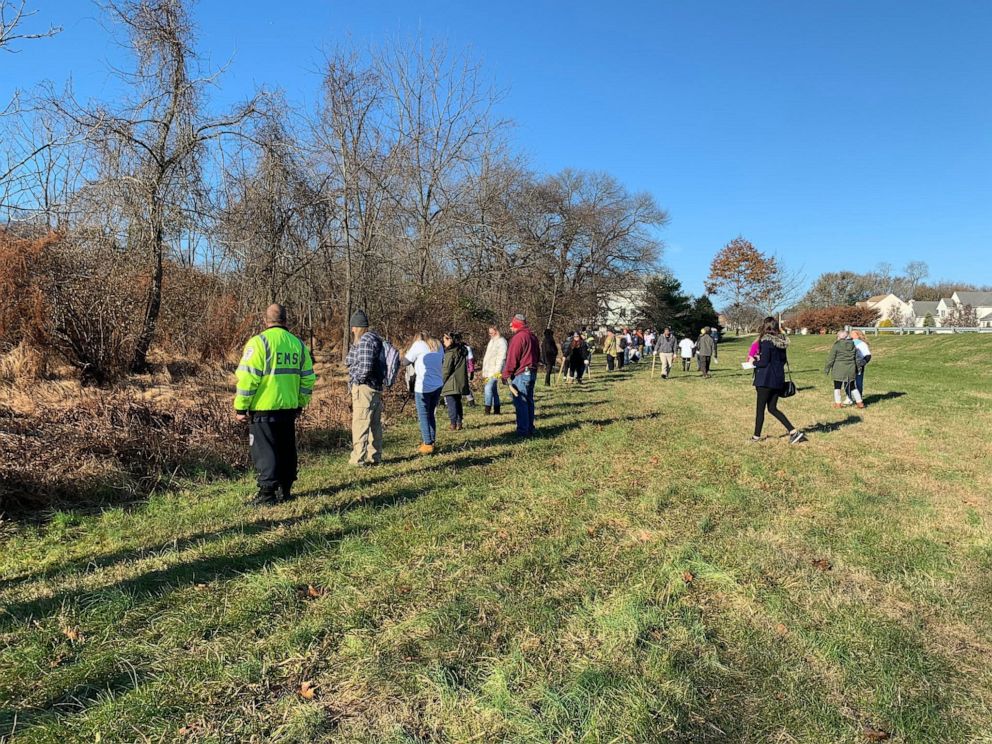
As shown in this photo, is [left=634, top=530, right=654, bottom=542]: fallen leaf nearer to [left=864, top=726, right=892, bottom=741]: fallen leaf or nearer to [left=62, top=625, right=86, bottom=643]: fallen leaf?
[left=864, top=726, right=892, bottom=741]: fallen leaf

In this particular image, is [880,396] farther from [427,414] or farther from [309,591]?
[309,591]

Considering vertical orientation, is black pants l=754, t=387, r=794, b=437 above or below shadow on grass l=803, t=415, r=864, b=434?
above

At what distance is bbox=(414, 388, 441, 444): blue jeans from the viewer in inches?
295

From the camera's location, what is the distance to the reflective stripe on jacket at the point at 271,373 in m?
4.90

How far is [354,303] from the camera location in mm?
15305

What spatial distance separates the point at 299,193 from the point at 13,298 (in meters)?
6.11

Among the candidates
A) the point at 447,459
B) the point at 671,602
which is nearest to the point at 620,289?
the point at 447,459

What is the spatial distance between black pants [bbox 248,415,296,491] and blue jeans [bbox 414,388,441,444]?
2.48 meters

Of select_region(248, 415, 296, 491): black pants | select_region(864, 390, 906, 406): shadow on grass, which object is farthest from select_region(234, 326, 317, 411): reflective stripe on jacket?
select_region(864, 390, 906, 406): shadow on grass

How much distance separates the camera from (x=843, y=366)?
1163 cm

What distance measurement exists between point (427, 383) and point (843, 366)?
909 cm

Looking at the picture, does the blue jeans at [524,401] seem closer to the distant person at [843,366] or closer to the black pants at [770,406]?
the black pants at [770,406]

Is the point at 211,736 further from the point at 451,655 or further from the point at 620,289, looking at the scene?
the point at 620,289

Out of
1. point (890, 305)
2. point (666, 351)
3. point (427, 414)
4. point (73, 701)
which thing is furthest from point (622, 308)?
point (890, 305)
